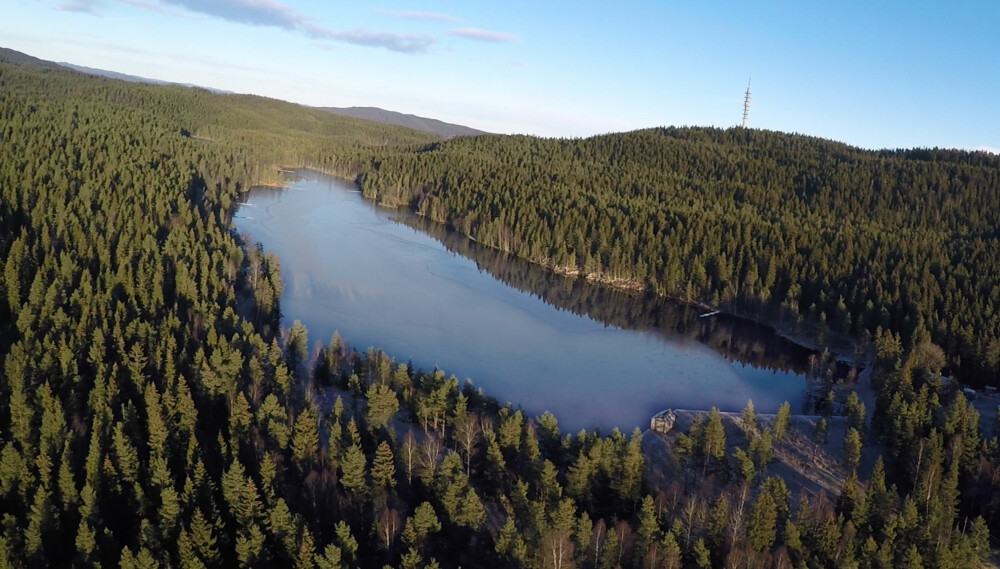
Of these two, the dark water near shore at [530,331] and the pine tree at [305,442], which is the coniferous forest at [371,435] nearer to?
the pine tree at [305,442]

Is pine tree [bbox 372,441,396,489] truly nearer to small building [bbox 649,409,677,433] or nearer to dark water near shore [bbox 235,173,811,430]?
dark water near shore [bbox 235,173,811,430]

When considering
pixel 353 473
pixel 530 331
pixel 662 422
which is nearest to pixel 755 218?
pixel 530 331

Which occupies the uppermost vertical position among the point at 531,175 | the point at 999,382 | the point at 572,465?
the point at 531,175

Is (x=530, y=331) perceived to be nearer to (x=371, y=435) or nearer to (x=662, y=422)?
(x=662, y=422)

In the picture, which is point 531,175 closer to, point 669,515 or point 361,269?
point 361,269

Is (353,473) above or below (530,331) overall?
below

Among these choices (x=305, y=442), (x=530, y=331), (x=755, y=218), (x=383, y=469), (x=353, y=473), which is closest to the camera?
(x=353, y=473)

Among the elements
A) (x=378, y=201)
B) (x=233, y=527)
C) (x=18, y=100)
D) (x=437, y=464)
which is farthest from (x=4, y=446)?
(x=18, y=100)
